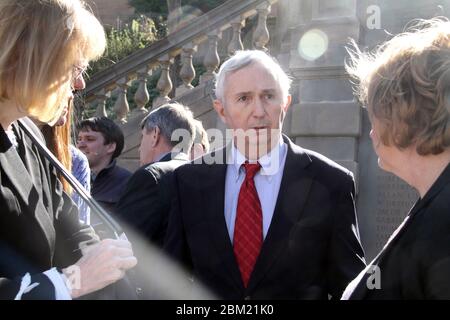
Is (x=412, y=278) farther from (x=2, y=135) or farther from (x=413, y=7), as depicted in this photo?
(x=413, y=7)

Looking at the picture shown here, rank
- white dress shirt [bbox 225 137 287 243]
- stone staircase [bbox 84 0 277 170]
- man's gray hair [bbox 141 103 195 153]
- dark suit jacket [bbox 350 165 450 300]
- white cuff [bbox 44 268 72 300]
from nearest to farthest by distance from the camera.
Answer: dark suit jacket [bbox 350 165 450 300]
white cuff [bbox 44 268 72 300]
white dress shirt [bbox 225 137 287 243]
man's gray hair [bbox 141 103 195 153]
stone staircase [bbox 84 0 277 170]

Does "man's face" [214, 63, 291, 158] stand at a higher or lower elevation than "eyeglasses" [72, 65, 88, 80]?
higher

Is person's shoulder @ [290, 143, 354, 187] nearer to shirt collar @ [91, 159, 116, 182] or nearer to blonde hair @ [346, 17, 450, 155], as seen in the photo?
blonde hair @ [346, 17, 450, 155]

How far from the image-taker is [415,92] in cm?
210

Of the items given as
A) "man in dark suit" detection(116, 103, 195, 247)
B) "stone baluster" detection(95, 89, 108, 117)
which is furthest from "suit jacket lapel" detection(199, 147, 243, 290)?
"stone baluster" detection(95, 89, 108, 117)

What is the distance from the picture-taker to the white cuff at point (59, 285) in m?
2.03

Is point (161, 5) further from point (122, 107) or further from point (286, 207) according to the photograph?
point (286, 207)

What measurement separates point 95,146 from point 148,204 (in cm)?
278

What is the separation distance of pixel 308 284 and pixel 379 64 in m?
1.15

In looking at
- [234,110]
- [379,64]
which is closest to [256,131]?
[234,110]

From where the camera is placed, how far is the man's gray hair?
4.42 meters

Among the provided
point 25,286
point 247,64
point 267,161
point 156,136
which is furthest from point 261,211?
point 156,136

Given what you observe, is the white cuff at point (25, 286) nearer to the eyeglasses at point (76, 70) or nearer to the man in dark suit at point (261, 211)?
the eyeglasses at point (76, 70)

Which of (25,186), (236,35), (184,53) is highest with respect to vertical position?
(236,35)
